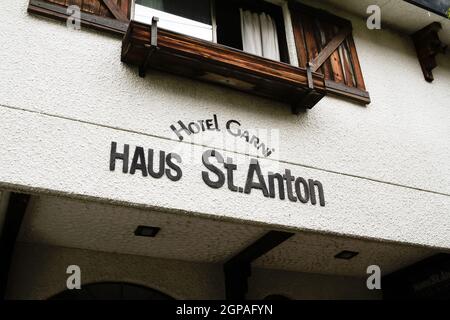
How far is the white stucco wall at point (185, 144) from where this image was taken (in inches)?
150

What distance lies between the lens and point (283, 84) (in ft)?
16.1

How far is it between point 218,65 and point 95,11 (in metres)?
1.38

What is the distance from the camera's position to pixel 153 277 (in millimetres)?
5168

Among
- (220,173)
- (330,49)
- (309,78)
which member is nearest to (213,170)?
(220,173)

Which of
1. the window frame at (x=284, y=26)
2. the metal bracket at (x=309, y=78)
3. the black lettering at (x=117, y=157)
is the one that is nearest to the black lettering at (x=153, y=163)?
the black lettering at (x=117, y=157)

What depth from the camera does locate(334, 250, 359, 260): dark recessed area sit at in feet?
17.7

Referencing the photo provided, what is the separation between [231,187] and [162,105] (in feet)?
3.36

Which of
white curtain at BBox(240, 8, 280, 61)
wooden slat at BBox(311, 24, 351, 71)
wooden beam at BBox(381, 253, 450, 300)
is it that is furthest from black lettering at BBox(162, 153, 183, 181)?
wooden beam at BBox(381, 253, 450, 300)

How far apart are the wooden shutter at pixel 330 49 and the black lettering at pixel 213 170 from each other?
1.95m

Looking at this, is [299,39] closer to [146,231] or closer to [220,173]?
[220,173]

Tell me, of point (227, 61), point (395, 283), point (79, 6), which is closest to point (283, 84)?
point (227, 61)

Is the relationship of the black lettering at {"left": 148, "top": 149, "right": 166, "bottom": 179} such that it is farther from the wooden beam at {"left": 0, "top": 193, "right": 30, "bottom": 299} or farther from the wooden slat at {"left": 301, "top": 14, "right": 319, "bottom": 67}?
the wooden slat at {"left": 301, "top": 14, "right": 319, "bottom": 67}

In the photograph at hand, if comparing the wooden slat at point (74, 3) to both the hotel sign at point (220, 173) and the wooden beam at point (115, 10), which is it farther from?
the hotel sign at point (220, 173)

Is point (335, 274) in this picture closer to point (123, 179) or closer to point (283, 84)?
point (283, 84)
